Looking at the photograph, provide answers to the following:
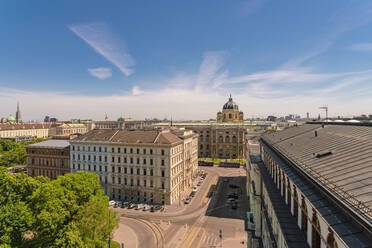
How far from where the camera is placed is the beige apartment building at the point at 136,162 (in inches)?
2454

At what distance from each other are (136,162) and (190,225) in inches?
1046

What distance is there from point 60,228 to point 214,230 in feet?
110

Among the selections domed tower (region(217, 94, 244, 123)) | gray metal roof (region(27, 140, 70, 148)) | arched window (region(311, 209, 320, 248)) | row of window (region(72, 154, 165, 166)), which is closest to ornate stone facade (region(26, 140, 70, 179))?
gray metal roof (region(27, 140, 70, 148))

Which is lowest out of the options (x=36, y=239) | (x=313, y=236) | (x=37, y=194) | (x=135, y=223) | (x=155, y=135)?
(x=135, y=223)

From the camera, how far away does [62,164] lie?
79.9 meters

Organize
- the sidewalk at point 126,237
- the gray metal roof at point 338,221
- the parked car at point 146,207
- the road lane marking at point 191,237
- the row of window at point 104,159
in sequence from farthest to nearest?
1. the row of window at point 104,159
2. the parked car at point 146,207
3. the sidewalk at point 126,237
4. the road lane marking at point 191,237
5. the gray metal roof at point 338,221

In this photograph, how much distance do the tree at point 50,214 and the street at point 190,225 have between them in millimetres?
13344

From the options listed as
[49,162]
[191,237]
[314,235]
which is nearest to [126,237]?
[191,237]

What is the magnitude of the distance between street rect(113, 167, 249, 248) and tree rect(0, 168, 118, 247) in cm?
1334

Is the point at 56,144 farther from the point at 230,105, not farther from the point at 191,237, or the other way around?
the point at 230,105

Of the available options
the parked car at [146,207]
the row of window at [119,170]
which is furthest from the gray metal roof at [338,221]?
the parked car at [146,207]

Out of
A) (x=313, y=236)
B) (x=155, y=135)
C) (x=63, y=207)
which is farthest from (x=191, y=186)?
(x=313, y=236)

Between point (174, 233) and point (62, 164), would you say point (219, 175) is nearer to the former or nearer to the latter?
point (174, 233)

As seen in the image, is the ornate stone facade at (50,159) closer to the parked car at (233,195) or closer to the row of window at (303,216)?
the parked car at (233,195)
